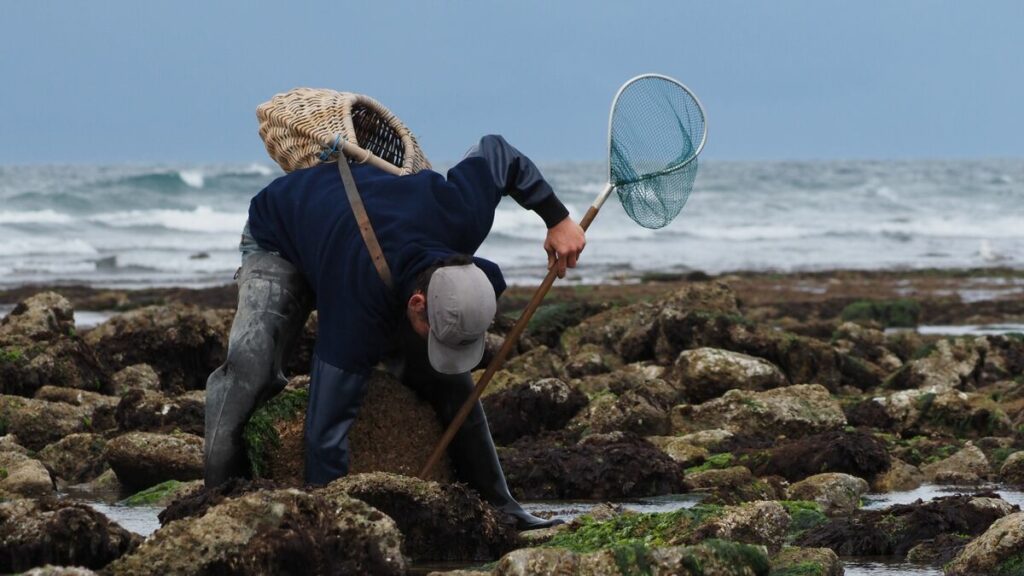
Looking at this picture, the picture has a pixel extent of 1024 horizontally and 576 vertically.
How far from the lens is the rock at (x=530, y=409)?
9.98 meters

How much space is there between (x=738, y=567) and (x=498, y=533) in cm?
125

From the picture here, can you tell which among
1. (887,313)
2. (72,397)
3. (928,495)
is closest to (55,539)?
(928,495)

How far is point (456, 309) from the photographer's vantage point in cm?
545

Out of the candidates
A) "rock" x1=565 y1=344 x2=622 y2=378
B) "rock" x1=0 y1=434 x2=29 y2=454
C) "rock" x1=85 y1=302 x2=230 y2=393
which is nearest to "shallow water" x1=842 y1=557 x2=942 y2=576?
"rock" x1=0 y1=434 x2=29 y2=454

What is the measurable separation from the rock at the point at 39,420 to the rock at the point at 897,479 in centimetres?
480

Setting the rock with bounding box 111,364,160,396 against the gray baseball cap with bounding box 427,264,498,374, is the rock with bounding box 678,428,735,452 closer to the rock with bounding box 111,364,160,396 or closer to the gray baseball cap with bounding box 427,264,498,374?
the rock with bounding box 111,364,160,396

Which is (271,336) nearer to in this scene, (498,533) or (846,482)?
(498,533)

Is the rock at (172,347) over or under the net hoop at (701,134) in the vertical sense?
under

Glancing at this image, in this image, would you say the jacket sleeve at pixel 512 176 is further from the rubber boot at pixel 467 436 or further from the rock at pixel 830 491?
the rock at pixel 830 491

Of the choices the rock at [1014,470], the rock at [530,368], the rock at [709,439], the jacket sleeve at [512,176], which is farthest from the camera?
the rock at [530,368]

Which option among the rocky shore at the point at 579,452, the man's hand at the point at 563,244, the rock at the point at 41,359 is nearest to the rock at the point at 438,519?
the rocky shore at the point at 579,452

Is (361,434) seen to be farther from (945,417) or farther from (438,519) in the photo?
(945,417)

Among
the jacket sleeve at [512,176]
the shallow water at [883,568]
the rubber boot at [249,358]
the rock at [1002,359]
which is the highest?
the jacket sleeve at [512,176]

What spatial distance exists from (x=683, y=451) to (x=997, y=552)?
147 inches
